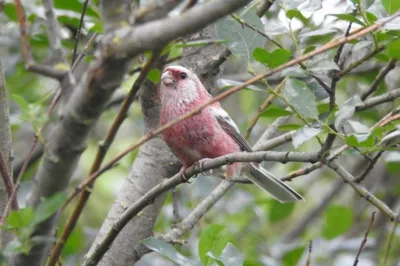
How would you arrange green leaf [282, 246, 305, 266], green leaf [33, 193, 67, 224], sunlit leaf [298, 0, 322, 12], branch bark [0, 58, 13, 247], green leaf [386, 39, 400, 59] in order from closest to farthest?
green leaf [33, 193, 67, 224] → branch bark [0, 58, 13, 247] → green leaf [386, 39, 400, 59] → sunlit leaf [298, 0, 322, 12] → green leaf [282, 246, 305, 266]

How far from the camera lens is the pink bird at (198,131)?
12.9 feet

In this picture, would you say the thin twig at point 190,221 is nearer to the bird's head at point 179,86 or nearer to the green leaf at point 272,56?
the bird's head at point 179,86

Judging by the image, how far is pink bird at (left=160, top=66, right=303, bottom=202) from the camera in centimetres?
392

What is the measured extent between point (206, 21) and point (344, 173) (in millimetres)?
997

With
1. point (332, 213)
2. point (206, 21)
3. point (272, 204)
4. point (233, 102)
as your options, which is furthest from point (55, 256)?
point (233, 102)

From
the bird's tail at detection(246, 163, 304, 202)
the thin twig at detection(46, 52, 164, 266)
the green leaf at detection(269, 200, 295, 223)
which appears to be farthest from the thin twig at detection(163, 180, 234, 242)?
the green leaf at detection(269, 200, 295, 223)

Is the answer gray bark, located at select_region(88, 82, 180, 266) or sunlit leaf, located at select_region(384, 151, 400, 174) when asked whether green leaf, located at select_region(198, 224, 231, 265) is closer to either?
gray bark, located at select_region(88, 82, 180, 266)

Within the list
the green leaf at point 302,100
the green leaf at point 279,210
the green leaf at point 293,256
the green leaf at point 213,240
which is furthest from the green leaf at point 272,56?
the green leaf at point 279,210

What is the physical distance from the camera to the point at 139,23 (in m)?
1.83

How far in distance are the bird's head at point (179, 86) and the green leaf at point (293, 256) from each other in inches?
51.8

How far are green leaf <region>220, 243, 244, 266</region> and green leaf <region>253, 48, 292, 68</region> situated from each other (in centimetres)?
76

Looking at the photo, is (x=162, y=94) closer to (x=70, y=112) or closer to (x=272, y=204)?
(x=272, y=204)

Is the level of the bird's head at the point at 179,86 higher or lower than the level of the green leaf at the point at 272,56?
higher

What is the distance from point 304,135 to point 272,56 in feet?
1.13
